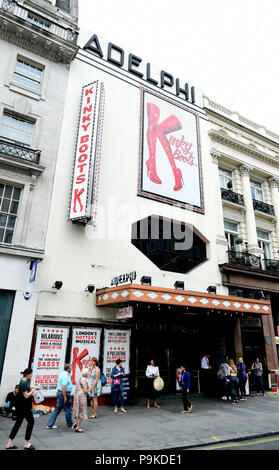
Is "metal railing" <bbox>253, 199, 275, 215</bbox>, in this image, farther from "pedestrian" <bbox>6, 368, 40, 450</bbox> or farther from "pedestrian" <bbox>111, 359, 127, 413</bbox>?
"pedestrian" <bbox>6, 368, 40, 450</bbox>

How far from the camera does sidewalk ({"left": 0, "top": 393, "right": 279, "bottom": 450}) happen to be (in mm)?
7801

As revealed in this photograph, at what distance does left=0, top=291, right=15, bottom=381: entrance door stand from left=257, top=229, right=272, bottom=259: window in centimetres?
1819

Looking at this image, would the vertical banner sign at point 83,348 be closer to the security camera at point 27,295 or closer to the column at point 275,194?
the security camera at point 27,295

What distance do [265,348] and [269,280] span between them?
179 inches

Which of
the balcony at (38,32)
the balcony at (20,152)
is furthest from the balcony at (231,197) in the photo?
the balcony at (20,152)

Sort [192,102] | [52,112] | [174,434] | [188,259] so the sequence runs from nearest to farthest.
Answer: [174,434] < [52,112] < [188,259] < [192,102]

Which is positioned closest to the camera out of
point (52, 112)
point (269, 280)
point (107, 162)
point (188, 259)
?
point (52, 112)

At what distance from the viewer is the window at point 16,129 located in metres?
14.8

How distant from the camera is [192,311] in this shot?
50.7ft

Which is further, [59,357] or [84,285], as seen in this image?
[84,285]

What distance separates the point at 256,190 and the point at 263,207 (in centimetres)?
197

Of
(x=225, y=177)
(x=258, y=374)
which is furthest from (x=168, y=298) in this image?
(x=225, y=177)

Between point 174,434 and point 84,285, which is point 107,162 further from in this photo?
point 174,434

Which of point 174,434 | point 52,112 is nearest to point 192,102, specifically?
point 52,112
